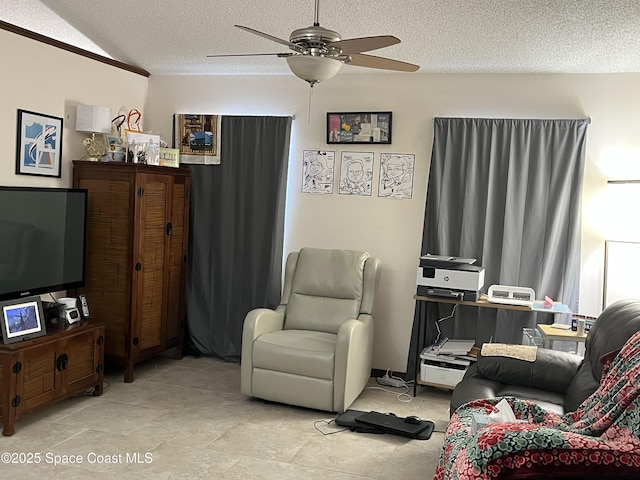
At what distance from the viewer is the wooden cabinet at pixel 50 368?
3.56 metres

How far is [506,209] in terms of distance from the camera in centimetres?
468

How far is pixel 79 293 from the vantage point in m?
4.75

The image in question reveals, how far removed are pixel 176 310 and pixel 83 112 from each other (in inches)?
65.8

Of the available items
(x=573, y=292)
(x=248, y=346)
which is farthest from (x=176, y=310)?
(x=573, y=292)

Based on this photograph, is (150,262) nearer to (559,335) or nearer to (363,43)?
(363,43)

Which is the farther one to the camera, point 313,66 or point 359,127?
point 359,127

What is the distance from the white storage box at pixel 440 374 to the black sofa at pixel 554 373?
2.73 ft

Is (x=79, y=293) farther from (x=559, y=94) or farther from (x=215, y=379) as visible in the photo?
(x=559, y=94)

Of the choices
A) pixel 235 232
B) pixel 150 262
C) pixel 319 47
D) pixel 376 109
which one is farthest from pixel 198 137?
pixel 319 47

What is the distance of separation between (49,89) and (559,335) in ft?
12.2

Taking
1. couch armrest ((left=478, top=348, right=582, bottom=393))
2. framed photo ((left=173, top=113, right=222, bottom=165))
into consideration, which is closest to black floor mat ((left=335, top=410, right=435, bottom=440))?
couch armrest ((left=478, top=348, right=582, bottom=393))

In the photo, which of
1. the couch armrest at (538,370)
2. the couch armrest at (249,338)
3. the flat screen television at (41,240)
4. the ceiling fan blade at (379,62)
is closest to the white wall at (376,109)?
the flat screen television at (41,240)

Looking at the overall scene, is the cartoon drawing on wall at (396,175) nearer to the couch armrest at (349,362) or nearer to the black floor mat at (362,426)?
the couch armrest at (349,362)

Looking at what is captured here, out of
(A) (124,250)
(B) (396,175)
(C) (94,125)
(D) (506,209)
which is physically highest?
(C) (94,125)
